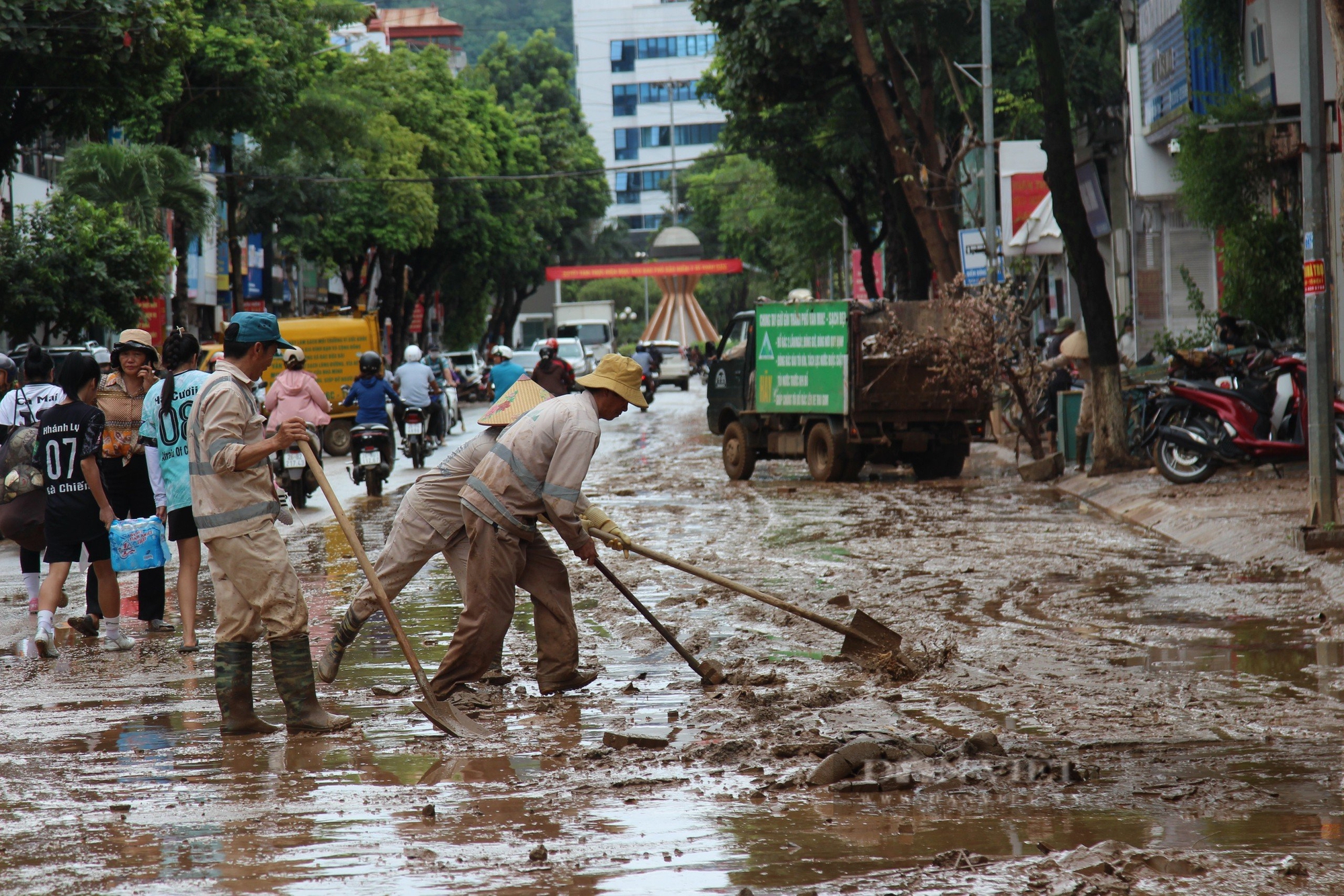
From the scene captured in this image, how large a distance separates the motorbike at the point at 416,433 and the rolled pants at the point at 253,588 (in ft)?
48.3

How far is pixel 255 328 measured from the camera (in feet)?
22.1

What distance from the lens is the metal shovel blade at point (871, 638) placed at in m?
7.80

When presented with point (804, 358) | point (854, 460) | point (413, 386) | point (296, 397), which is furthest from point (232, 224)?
point (854, 460)

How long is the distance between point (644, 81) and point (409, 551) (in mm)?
116132

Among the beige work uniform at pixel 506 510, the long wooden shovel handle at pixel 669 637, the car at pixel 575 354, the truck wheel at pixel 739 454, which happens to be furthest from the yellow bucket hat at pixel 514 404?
the car at pixel 575 354

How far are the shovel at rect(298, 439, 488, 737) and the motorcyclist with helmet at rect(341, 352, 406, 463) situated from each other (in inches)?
464

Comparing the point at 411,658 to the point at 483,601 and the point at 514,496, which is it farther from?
the point at 514,496

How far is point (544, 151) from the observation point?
7500cm

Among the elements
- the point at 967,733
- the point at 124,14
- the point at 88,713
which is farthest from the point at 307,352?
the point at 967,733

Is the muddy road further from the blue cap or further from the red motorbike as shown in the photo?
the red motorbike

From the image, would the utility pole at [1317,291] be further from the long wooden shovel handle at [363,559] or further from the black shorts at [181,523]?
the black shorts at [181,523]

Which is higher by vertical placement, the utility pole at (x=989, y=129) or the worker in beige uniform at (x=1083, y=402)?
the utility pole at (x=989, y=129)

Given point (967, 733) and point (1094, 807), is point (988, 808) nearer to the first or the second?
point (1094, 807)

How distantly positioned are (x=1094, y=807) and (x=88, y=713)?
4580 mm
